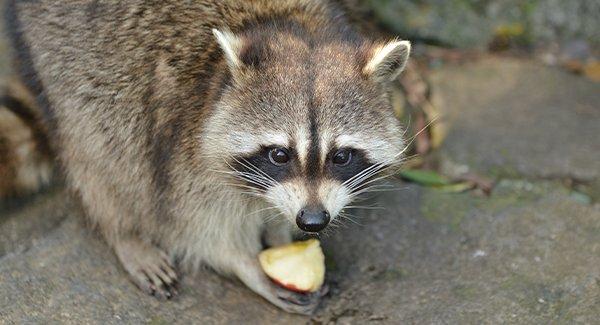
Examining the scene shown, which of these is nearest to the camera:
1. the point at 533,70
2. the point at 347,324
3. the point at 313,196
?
the point at 313,196

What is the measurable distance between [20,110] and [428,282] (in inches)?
74.2

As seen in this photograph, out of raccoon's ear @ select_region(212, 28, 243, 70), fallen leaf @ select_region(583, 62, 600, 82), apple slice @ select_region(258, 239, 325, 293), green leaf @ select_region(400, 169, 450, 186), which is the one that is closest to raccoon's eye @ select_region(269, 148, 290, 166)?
raccoon's ear @ select_region(212, 28, 243, 70)

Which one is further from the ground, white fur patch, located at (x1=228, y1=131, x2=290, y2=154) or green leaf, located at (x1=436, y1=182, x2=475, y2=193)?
white fur patch, located at (x1=228, y1=131, x2=290, y2=154)

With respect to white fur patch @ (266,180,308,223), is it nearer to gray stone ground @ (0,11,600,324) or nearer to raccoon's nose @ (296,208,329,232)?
raccoon's nose @ (296,208,329,232)

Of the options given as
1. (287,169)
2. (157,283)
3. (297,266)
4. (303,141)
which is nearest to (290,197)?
(287,169)

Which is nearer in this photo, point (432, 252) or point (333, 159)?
point (333, 159)

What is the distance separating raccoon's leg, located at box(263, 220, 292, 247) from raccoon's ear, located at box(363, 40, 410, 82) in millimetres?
757

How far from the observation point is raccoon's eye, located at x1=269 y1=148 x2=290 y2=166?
9.57ft

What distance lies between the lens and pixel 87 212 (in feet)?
11.3

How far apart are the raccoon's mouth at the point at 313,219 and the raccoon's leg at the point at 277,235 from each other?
0.57m

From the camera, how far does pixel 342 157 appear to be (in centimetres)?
295

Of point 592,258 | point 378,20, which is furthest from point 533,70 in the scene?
point 592,258

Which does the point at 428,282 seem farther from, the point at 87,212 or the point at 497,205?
the point at 87,212

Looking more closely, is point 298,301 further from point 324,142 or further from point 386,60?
point 386,60
